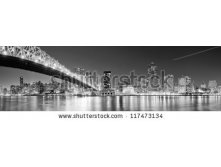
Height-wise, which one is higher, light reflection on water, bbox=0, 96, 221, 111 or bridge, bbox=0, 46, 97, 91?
bridge, bbox=0, 46, 97, 91

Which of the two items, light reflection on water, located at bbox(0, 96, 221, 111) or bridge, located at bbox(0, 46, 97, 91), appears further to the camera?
bridge, located at bbox(0, 46, 97, 91)

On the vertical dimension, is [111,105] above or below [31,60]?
below

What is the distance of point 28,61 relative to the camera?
68.4ft

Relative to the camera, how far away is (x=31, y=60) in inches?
826

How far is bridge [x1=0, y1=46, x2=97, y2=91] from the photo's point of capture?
18.3 m

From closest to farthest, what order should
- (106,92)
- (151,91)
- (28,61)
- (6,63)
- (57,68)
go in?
(6,63)
(28,61)
(57,68)
(151,91)
(106,92)

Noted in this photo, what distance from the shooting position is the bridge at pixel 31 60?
18.3 metres

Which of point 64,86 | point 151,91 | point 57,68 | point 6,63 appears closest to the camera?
point 6,63

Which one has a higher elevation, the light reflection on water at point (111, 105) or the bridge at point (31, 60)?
the bridge at point (31, 60)

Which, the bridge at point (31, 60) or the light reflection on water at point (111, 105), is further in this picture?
the bridge at point (31, 60)

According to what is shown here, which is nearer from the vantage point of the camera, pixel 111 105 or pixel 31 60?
pixel 111 105
